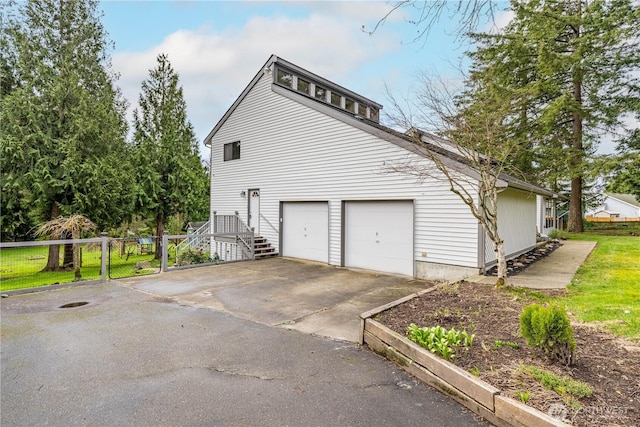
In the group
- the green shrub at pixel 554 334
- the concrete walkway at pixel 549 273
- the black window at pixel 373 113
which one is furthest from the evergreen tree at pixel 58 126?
the green shrub at pixel 554 334

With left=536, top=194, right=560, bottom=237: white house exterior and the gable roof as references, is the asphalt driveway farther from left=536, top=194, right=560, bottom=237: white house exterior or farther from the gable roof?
left=536, top=194, right=560, bottom=237: white house exterior

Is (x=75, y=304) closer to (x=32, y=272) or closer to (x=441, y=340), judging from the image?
(x=441, y=340)

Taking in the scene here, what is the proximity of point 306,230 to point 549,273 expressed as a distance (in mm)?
7087

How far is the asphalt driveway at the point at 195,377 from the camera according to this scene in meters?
2.80

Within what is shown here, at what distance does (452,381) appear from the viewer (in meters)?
3.04

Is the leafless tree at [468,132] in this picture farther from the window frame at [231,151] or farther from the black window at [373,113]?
the black window at [373,113]

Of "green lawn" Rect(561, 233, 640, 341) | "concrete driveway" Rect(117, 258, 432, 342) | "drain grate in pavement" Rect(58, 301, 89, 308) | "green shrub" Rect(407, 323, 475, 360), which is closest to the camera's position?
"green shrub" Rect(407, 323, 475, 360)

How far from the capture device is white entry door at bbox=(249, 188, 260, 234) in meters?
13.5

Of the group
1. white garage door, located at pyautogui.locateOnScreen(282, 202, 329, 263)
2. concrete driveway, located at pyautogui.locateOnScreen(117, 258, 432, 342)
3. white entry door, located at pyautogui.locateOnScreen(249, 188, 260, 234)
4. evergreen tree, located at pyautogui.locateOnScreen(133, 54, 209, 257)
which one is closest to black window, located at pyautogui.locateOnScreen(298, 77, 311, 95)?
white entry door, located at pyautogui.locateOnScreen(249, 188, 260, 234)

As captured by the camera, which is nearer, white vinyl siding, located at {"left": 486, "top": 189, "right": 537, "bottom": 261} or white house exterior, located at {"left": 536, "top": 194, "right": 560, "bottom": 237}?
white vinyl siding, located at {"left": 486, "top": 189, "right": 537, "bottom": 261}

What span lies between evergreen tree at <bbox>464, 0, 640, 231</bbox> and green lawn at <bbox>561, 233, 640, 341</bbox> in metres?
8.70

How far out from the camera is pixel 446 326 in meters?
4.24

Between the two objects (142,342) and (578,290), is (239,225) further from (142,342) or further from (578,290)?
(578,290)

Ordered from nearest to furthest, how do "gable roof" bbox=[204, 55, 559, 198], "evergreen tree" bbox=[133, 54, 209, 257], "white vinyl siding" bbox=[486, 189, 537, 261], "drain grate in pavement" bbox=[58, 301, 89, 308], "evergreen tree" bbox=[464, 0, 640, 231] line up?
"drain grate in pavement" bbox=[58, 301, 89, 308] → "gable roof" bbox=[204, 55, 559, 198] → "white vinyl siding" bbox=[486, 189, 537, 261] → "evergreen tree" bbox=[464, 0, 640, 231] → "evergreen tree" bbox=[133, 54, 209, 257]
